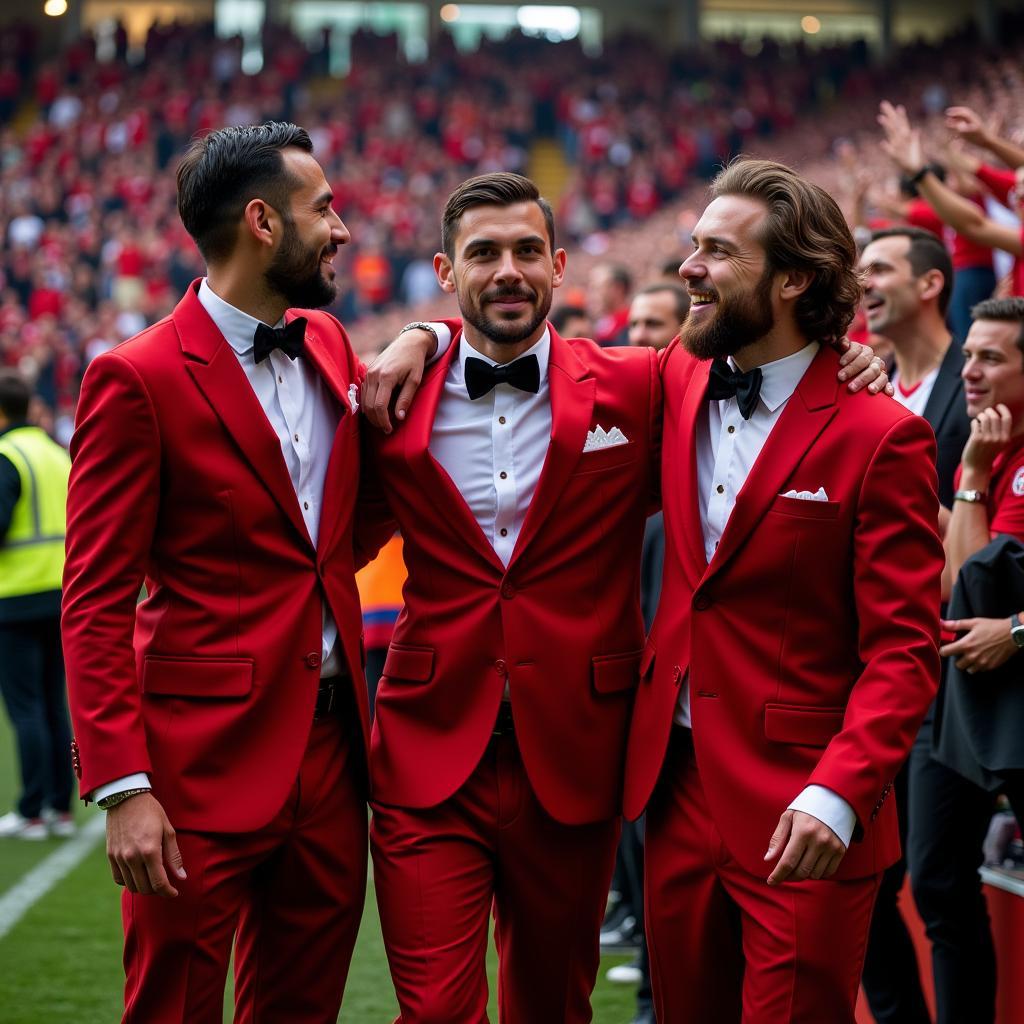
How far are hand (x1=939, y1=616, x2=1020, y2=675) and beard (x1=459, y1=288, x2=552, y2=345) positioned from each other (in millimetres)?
1270

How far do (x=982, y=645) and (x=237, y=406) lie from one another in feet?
6.23

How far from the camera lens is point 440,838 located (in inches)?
127

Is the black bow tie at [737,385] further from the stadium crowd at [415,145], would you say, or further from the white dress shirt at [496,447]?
the stadium crowd at [415,145]

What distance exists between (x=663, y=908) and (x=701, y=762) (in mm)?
333

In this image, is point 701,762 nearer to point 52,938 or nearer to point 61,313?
point 52,938

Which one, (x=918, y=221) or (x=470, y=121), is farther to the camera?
(x=470, y=121)

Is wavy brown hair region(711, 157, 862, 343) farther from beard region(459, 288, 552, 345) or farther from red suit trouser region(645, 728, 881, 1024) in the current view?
red suit trouser region(645, 728, 881, 1024)

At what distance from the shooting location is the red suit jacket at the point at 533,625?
10.7 ft

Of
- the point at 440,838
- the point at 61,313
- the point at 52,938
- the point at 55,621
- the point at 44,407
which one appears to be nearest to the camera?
the point at 440,838

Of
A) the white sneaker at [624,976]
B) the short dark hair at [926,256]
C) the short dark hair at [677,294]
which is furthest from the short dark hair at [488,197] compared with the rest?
the white sneaker at [624,976]

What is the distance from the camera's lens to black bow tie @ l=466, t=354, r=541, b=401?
339 centimetres

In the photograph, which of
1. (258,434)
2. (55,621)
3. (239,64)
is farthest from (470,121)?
(258,434)

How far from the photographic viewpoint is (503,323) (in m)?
3.39

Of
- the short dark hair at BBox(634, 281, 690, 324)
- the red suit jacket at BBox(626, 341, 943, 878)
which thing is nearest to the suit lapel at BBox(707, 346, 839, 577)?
the red suit jacket at BBox(626, 341, 943, 878)
